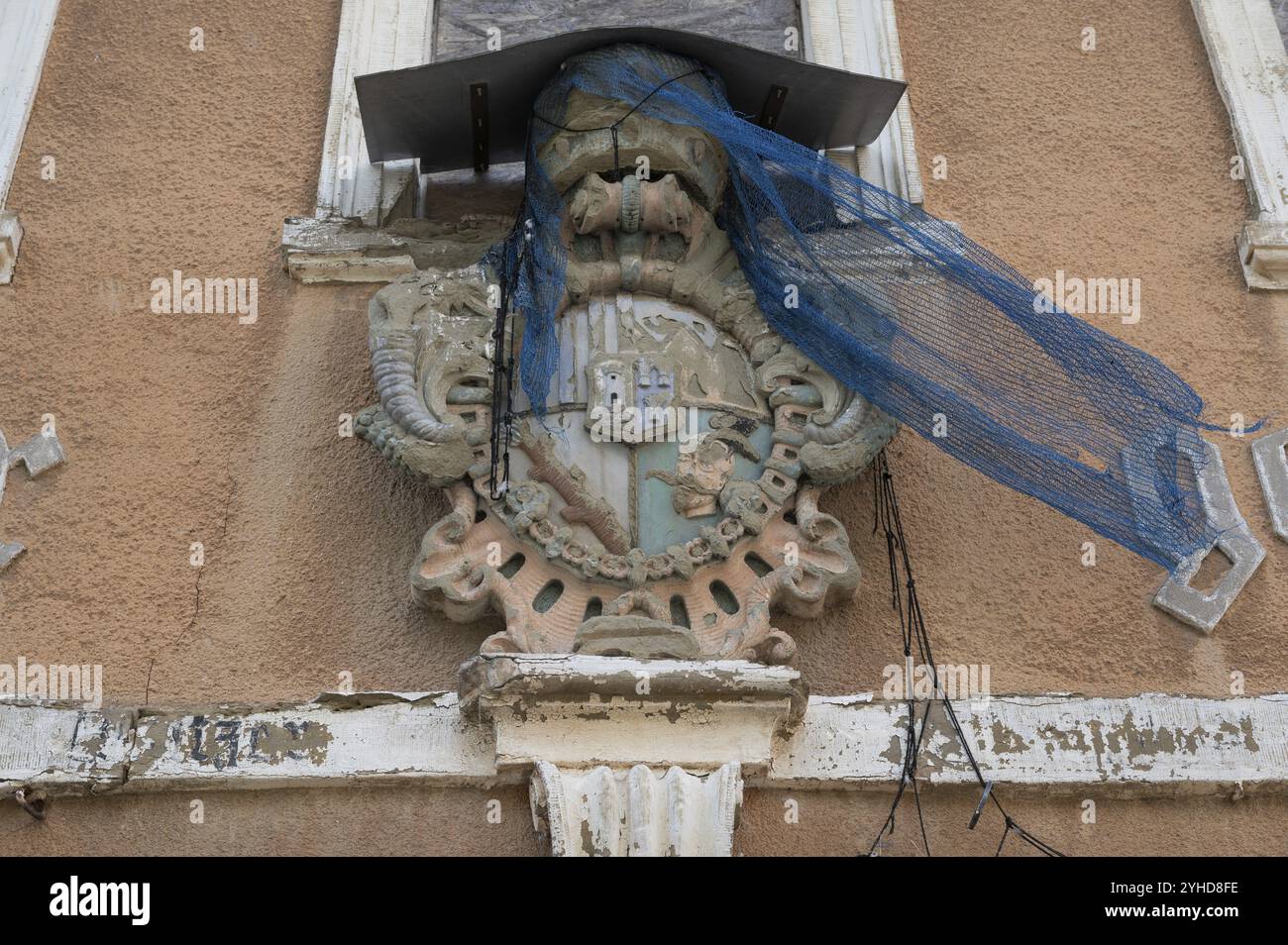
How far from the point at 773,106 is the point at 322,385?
1.59 metres

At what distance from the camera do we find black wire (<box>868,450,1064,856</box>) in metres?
4.77

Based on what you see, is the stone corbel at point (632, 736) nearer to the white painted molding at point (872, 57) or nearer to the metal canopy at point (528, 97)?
the metal canopy at point (528, 97)

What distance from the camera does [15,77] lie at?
20.1 feet

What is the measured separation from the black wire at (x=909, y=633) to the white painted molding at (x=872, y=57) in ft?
3.56

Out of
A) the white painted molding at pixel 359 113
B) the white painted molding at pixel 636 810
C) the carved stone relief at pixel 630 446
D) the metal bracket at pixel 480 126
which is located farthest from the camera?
the white painted molding at pixel 359 113

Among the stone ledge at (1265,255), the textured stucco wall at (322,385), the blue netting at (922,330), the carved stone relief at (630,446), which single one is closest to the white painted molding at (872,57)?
the textured stucco wall at (322,385)

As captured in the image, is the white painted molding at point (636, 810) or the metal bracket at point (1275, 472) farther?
the metal bracket at point (1275, 472)

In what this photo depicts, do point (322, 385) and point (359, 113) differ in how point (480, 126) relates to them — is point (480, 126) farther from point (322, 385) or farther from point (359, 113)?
point (322, 385)

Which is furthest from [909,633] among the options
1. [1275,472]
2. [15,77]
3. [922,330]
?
[15,77]

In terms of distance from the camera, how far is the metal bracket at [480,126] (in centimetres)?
562

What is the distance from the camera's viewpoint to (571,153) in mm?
5461
